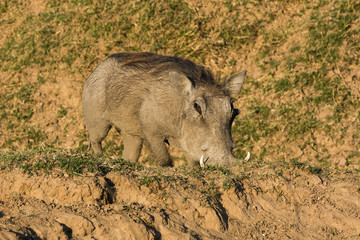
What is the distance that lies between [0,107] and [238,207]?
6.64m

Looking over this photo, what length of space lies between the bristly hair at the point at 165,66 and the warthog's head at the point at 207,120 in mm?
158

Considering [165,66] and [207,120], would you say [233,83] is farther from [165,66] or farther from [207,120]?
[165,66]

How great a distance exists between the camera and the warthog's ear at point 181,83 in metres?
5.84

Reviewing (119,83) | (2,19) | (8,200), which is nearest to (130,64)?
(119,83)

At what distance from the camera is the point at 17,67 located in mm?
10242

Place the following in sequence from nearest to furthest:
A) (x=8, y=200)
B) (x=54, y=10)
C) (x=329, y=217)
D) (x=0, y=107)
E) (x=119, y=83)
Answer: (x=8, y=200)
(x=329, y=217)
(x=119, y=83)
(x=0, y=107)
(x=54, y=10)

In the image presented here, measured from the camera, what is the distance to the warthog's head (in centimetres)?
552

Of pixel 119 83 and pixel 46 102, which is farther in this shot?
pixel 46 102

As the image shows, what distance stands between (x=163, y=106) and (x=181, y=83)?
0.38m

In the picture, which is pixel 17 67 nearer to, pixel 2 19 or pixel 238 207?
pixel 2 19

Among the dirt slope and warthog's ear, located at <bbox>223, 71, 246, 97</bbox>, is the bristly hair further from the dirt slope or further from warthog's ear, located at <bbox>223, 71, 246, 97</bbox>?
the dirt slope

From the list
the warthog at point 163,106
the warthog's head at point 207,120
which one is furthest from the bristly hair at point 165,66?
the warthog's head at point 207,120

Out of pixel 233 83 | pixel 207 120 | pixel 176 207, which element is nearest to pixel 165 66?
pixel 233 83

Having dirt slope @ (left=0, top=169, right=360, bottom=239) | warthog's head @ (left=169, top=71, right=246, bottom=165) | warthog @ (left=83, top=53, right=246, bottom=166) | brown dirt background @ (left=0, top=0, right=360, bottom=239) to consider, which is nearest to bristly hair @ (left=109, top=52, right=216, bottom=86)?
warthog @ (left=83, top=53, right=246, bottom=166)
